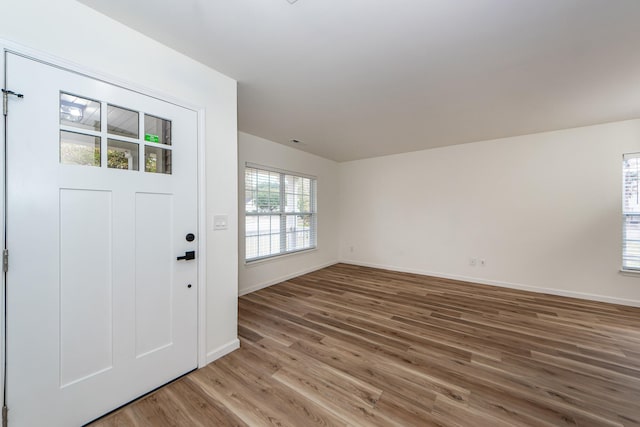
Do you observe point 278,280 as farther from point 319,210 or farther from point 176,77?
point 176,77

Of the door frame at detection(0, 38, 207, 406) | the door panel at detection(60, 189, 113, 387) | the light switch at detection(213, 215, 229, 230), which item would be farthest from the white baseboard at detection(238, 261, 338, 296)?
the door panel at detection(60, 189, 113, 387)

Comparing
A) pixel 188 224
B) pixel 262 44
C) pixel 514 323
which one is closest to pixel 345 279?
pixel 514 323

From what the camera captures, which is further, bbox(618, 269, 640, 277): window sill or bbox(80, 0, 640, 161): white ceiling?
bbox(618, 269, 640, 277): window sill

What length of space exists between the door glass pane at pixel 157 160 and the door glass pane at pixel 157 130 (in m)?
0.07

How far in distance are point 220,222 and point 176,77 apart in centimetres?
120

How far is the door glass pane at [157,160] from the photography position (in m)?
1.75

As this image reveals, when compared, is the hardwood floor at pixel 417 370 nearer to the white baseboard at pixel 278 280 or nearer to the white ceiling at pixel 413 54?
the white baseboard at pixel 278 280

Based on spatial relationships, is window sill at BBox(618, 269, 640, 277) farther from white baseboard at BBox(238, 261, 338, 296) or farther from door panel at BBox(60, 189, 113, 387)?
door panel at BBox(60, 189, 113, 387)

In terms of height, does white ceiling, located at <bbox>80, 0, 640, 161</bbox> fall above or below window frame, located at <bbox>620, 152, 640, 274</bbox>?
above

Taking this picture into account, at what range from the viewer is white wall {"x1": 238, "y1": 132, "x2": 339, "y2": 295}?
394 cm

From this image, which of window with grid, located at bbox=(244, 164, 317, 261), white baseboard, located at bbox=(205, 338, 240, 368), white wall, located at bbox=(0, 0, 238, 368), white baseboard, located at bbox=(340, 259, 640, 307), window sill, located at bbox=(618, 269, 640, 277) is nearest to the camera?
white wall, located at bbox=(0, 0, 238, 368)

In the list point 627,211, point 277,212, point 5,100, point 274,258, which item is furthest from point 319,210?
point 627,211

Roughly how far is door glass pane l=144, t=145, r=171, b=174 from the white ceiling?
804mm

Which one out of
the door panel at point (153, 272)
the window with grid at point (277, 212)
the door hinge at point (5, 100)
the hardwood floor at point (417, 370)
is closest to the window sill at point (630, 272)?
the hardwood floor at point (417, 370)
